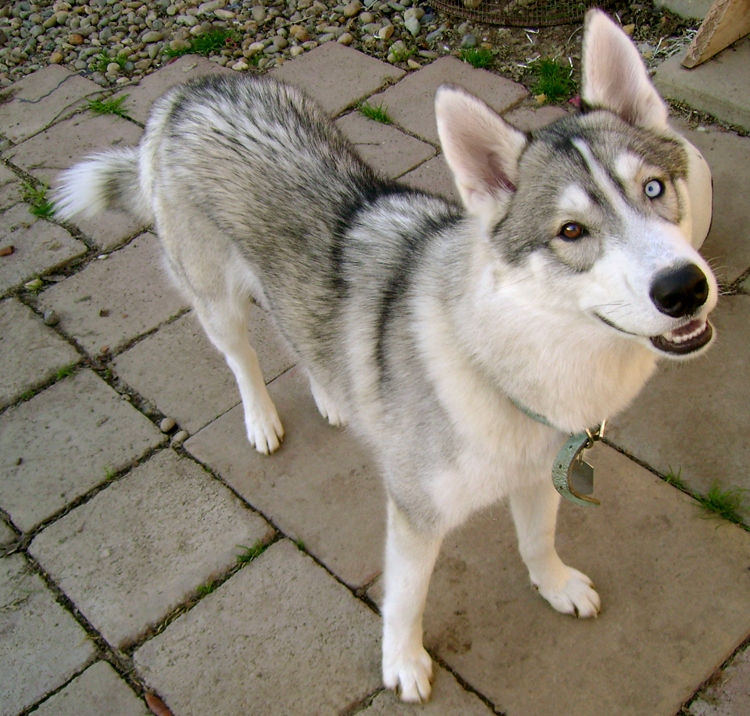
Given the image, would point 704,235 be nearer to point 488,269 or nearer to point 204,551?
point 488,269

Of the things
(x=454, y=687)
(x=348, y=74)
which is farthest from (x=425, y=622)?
(x=348, y=74)

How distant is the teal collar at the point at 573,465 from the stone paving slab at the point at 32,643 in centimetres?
178

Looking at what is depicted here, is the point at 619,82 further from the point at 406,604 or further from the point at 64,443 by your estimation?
the point at 64,443

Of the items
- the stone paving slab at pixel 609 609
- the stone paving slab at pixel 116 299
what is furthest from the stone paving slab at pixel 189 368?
the stone paving slab at pixel 609 609

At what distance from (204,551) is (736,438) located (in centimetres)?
221

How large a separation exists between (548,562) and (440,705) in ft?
1.98

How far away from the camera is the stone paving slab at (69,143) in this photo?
15.2ft

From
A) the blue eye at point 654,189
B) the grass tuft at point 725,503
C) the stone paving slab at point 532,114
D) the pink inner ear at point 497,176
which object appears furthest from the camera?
the stone paving slab at point 532,114

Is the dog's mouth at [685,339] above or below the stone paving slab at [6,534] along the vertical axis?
above

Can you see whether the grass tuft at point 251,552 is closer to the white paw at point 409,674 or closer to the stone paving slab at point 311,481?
the stone paving slab at point 311,481

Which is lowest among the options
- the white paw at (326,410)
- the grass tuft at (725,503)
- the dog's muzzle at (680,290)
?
the white paw at (326,410)

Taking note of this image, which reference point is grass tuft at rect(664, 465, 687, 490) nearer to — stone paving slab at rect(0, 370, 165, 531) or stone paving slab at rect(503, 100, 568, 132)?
stone paving slab at rect(0, 370, 165, 531)

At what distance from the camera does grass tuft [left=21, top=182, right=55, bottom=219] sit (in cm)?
432

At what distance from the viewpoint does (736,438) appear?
9.38ft
